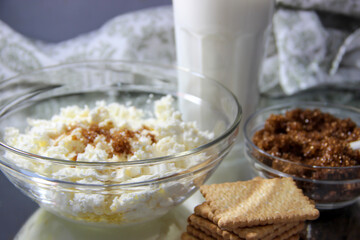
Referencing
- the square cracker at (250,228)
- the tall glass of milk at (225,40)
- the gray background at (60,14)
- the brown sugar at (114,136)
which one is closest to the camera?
the square cracker at (250,228)

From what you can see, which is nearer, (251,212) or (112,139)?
(251,212)

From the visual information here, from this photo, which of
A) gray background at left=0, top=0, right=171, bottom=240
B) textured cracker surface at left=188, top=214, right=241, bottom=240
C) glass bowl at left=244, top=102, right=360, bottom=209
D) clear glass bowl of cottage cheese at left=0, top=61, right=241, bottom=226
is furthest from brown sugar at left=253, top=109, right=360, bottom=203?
gray background at left=0, top=0, right=171, bottom=240

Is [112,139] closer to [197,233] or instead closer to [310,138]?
[197,233]

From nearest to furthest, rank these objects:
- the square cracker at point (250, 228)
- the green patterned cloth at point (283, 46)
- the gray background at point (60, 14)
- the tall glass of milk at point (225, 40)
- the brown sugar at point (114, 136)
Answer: the square cracker at point (250, 228), the brown sugar at point (114, 136), the tall glass of milk at point (225, 40), the green patterned cloth at point (283, 46), the gray background at point (60, 14)

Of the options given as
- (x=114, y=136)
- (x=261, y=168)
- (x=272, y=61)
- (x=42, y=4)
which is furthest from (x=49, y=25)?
(x=261, y=168)

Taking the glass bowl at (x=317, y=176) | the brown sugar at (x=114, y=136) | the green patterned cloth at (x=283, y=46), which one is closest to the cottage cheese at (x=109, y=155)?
the brown sugar at (x=114, y=136)

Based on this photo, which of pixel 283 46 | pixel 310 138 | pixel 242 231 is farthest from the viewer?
pixel 283 46

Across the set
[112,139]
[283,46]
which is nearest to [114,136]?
[112,139]

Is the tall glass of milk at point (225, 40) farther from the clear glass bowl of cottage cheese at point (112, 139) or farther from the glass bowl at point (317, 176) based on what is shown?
Answer: the glass bowl at point (317, 176)
